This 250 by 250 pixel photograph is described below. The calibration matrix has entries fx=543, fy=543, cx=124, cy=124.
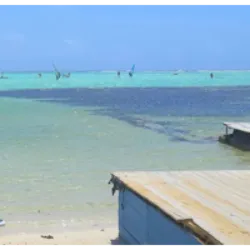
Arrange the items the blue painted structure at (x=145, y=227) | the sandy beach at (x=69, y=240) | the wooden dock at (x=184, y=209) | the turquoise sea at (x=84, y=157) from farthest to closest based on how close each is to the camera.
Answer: the turquoise sea at (x=84, y=157), the sandy beach at (x=69, y=240), the blue painted structure at (x=145, y=227), the wooden dock at (x=184, y=209)

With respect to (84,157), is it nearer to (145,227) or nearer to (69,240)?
(69,240)

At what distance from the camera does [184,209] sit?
6.22 meters

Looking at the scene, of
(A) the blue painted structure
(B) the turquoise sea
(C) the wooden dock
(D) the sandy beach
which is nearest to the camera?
(C) the wooden dock

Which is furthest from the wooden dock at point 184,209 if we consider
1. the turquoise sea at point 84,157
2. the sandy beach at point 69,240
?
the turquoise sea at point 84,157

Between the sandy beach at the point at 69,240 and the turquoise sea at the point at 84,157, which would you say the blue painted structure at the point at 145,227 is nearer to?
the sandy beach at the point at 69,240

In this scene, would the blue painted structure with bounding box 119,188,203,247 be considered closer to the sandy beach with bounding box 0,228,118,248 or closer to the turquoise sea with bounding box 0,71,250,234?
the sandy beach with bounding box 0,228,118,248

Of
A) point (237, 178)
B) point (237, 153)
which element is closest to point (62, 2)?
point (237, 178)

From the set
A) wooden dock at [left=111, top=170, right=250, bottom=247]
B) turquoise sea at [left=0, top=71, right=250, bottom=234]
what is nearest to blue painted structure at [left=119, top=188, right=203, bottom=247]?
wooden dock at [left=111, top=170, right=250, bottom=247]

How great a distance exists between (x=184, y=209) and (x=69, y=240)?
3.34 m

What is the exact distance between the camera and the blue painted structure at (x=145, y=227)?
19.8 feet

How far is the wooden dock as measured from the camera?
5.49 m

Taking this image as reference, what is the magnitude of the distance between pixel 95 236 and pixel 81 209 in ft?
7.21

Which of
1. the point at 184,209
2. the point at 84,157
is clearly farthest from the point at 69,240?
the point at 84,157

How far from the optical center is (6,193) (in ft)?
41.8
